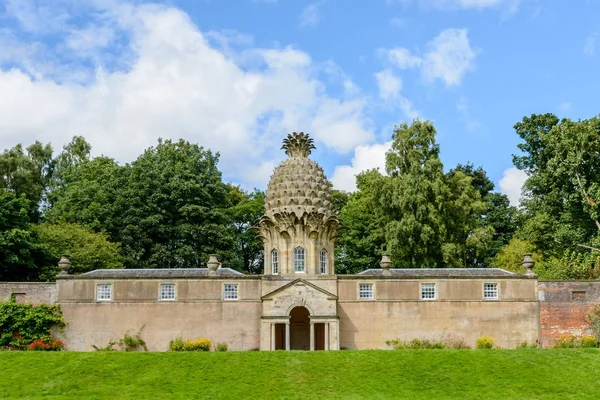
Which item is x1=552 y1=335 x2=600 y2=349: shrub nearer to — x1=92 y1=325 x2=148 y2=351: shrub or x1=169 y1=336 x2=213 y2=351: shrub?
x1=169 y1=336 x2=213 y2=351: shrub

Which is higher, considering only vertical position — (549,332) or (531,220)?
(531,220)

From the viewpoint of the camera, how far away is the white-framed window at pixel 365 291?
1608 inches

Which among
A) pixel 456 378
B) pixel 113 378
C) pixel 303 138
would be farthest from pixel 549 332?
pixel 113 378

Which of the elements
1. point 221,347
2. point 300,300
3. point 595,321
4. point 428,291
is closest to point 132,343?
point 221,347

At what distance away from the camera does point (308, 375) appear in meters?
29.9

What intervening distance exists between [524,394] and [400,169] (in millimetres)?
31498

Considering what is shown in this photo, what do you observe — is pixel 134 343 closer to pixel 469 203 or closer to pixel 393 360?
pixel 393 360

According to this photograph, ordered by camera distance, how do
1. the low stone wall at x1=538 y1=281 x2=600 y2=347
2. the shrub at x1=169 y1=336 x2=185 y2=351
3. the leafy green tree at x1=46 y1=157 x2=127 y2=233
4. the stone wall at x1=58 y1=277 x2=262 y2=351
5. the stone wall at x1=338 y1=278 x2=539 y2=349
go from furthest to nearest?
1. the leafy green tree at x1=46 y1=157 x2=127 y2=233
2. the low stone wall at x1=538 y1=281 x2=600 y2=347
3. the stone wall at x1=338 y1=278 x2=539 y2=349
4. the stone wall at x1=58 y1=277 x2=262 y2=351
5. the shrub at x1=169 y1=336 x2=185 y2=351

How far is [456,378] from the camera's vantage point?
29.6m

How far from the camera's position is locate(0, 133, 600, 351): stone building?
4016 centimetres

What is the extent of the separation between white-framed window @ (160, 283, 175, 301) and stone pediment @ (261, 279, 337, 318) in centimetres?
551

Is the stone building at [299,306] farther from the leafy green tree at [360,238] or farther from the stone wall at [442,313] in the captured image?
the leafy green tree at [360,238]

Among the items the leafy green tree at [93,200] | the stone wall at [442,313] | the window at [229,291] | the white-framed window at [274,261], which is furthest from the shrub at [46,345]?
the leafy green tree at [93,200]

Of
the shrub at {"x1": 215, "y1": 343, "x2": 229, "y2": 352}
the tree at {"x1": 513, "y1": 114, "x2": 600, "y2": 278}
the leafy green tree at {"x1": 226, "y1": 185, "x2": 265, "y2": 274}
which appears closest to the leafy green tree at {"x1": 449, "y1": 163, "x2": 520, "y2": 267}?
the tree at {"x1": 513, "y1": 114, "x2": 600, "y2": 278}
